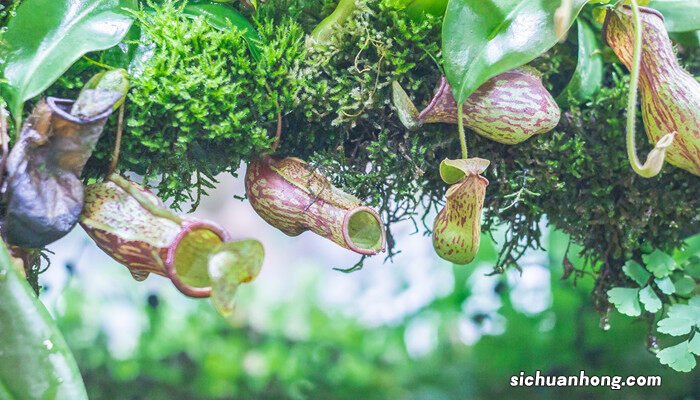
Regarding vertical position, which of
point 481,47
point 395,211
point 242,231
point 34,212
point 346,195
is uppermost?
point 481,47

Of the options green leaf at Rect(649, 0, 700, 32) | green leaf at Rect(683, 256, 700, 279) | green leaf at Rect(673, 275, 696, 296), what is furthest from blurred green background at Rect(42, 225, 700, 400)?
green leaf at Rect(649, 0, 700, 32)

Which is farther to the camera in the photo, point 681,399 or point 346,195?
point 681,399

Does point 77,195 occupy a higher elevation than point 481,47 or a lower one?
lower

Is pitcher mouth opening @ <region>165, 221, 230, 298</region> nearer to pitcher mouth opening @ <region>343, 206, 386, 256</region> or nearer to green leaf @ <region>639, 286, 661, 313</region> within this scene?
pitcher mouth opening @ <region>343, 206, 386, 256</region>

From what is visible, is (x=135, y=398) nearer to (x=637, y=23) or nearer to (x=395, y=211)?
(x=395, y=211)

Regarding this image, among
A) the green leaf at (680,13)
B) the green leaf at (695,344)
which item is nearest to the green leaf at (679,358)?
the green leaf at (695,344)

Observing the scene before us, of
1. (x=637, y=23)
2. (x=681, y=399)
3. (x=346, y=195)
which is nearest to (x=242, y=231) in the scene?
(x=681, y=399)
